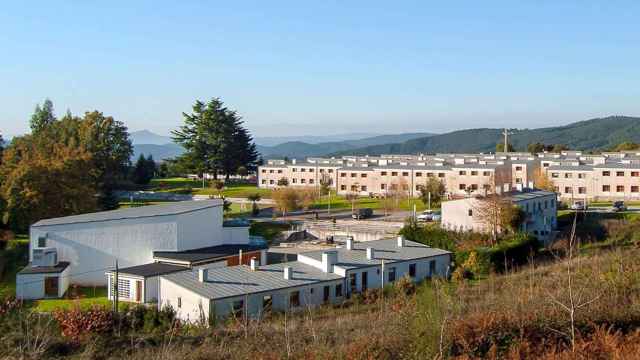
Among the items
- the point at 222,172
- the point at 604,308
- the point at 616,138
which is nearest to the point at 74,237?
the point at 604,308

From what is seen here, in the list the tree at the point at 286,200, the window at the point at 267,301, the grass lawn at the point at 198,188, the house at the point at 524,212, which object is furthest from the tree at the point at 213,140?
the window at the point at 267,301

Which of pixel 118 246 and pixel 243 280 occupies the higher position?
pixel 118 246

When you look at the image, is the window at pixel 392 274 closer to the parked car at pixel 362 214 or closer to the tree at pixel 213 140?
the parked car at pixel 362 214

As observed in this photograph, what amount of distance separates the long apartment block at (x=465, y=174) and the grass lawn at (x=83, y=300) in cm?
2214

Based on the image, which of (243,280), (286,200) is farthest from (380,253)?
(286,200)

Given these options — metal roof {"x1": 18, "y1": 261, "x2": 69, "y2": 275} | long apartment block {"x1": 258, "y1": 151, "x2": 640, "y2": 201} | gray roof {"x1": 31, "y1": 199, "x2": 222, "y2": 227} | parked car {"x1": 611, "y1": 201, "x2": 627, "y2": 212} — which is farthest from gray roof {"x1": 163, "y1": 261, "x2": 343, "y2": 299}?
parked car {"x1": 611, "y1": 201, "x2": 627, "y2": 212}

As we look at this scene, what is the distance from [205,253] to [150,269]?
2733 mm

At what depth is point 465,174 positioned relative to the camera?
155 ft

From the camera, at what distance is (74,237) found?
24250mm

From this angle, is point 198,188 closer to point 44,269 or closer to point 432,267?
point 44,269

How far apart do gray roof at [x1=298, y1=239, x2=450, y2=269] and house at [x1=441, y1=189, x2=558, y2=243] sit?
15.2 ft

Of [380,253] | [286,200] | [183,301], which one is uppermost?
[286,200]

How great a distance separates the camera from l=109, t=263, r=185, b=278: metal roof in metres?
21.4

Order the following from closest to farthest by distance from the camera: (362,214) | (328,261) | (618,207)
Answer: (328,261) < (618,207) < (362,214)
